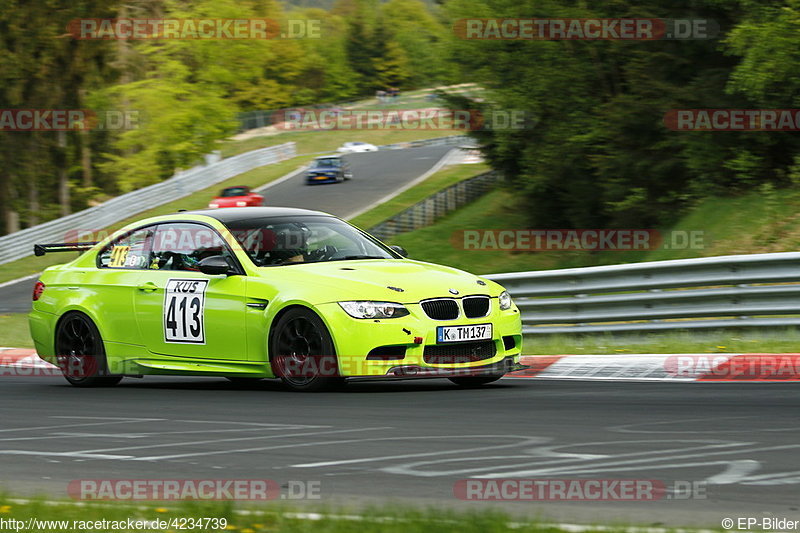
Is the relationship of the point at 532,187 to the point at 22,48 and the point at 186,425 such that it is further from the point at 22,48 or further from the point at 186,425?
the point at 22,48

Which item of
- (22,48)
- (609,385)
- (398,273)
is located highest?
(22,48)

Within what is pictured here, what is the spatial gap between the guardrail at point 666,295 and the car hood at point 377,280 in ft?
10.5

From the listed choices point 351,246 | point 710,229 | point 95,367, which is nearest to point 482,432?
point 351,246

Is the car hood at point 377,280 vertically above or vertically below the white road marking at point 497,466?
above

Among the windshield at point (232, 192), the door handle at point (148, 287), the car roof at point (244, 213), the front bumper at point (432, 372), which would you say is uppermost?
the windshield at point (232, 192)

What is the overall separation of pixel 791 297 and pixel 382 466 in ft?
22.9

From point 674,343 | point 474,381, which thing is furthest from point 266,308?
point 674,343

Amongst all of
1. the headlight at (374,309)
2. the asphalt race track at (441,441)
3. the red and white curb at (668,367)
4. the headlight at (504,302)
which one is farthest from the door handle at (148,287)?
the red and white curb at (668,367)

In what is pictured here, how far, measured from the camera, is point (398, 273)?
32.3 feet

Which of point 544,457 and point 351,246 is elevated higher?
point 351,246

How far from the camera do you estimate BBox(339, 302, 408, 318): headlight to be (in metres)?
9.34

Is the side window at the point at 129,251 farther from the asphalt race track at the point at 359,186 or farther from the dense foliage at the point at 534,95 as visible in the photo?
the asphalt race track at the point at 359,186

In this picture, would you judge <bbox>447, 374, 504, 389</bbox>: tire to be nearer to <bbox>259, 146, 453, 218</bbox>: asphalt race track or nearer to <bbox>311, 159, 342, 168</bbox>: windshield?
<bbox>259, 146, 453, 218</bbox>: asphalt race track

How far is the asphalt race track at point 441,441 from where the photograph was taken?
5684 mm
